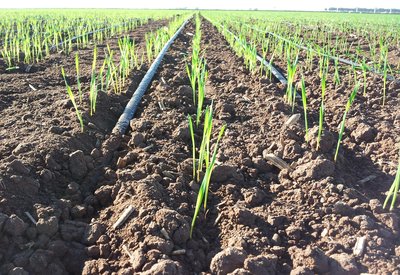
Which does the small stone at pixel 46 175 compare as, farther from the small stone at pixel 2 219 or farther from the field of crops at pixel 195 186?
the small stone at pixel 2 219

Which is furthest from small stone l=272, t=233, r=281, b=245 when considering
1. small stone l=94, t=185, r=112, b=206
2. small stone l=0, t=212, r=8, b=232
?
small stone l=0, t=212, r=8, b=232

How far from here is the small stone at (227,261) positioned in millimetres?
1241

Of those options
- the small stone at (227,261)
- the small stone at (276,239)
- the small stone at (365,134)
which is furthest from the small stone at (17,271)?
the small stone at (365,134)

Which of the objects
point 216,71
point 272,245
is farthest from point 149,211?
point 216,71

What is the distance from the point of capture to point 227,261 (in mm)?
1249

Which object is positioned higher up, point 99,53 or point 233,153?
point 99,53

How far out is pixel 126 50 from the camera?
10.3ft

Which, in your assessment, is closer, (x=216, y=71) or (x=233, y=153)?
(x=233, y=153)

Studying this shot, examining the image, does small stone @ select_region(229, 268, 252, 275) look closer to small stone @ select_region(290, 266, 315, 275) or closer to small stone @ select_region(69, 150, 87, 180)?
small stone @ select_region(290, 266, 315, 275)

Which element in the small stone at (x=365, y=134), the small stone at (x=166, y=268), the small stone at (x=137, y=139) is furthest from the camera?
the small stone at (x=365, y=134)

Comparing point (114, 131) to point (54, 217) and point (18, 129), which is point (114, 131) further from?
point (54, 217)

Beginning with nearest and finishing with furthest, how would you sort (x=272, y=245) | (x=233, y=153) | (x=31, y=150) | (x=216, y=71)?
(x=272, y=245), (x=31, y=150), (x=233, y=153), (x=216, y=71)

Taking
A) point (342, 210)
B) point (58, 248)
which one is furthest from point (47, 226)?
point (342, 210)

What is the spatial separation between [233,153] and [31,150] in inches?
40.7
